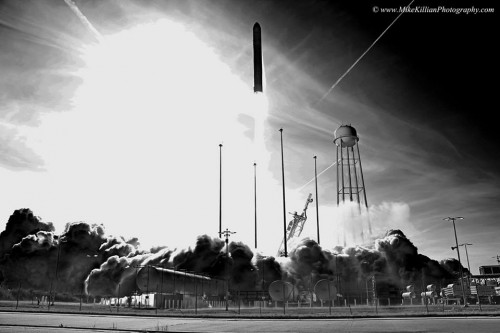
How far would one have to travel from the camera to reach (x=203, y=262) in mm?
109125

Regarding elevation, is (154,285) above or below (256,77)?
below

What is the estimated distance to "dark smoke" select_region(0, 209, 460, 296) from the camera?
109 meters

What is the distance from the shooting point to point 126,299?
266 ft

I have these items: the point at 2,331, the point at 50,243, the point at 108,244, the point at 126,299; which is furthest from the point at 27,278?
the point at 2,331

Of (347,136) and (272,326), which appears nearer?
(272,326)

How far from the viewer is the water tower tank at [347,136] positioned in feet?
345

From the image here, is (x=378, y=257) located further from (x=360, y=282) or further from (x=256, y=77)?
(x=256, y=77)

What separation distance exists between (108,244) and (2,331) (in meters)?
126

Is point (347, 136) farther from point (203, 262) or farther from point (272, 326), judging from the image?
point (272, 326)

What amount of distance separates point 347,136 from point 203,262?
50.9 m

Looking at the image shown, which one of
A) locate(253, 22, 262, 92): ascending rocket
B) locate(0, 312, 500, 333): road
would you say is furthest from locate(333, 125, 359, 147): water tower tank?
locate(0, 312, 500, 333): road

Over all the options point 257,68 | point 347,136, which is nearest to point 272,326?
point 257,68

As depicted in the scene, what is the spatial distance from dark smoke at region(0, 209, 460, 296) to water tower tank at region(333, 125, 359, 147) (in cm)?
3208

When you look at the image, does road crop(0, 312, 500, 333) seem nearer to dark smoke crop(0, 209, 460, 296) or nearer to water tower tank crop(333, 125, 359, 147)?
dark smoke crop(0, 209, 460, 296)
